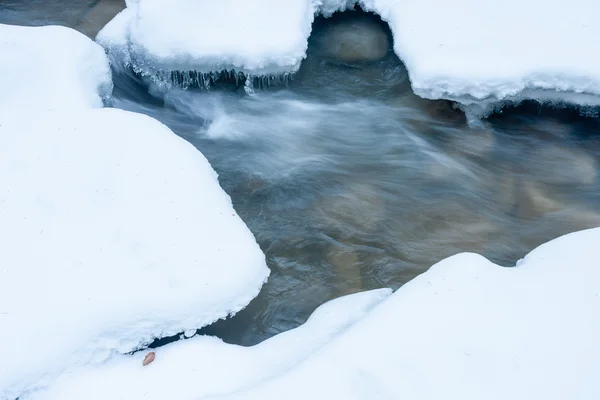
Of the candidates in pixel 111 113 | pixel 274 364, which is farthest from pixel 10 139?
pixel 274 364

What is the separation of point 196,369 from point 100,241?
110 cm

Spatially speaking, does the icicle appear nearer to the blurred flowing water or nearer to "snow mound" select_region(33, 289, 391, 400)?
the blurred flowing water

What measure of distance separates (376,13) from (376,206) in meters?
2.66

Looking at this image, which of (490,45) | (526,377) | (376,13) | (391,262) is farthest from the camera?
(376,13)

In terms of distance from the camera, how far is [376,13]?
6078 millimetres

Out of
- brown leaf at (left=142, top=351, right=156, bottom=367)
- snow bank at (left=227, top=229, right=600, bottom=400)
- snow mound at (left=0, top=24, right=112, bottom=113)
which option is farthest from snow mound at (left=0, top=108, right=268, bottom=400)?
snow bank at (left=227, top=229, right=600, bottom=400)

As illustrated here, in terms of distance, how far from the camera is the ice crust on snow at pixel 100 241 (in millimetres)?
3062

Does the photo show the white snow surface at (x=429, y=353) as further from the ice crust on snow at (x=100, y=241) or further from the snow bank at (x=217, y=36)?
the snow bank at (x=217, y=36)

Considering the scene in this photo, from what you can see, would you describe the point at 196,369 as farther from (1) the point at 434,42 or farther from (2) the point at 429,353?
(1) the point at 434,42

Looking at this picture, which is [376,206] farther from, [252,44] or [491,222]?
[252,44]

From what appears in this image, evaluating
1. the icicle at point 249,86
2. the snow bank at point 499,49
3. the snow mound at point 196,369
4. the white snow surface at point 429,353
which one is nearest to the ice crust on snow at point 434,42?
the snow bank at point 499,49

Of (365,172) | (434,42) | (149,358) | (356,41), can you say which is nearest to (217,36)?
(356,41)

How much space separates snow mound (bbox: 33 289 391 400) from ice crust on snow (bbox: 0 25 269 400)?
0.10 m

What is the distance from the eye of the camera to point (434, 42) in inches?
204
